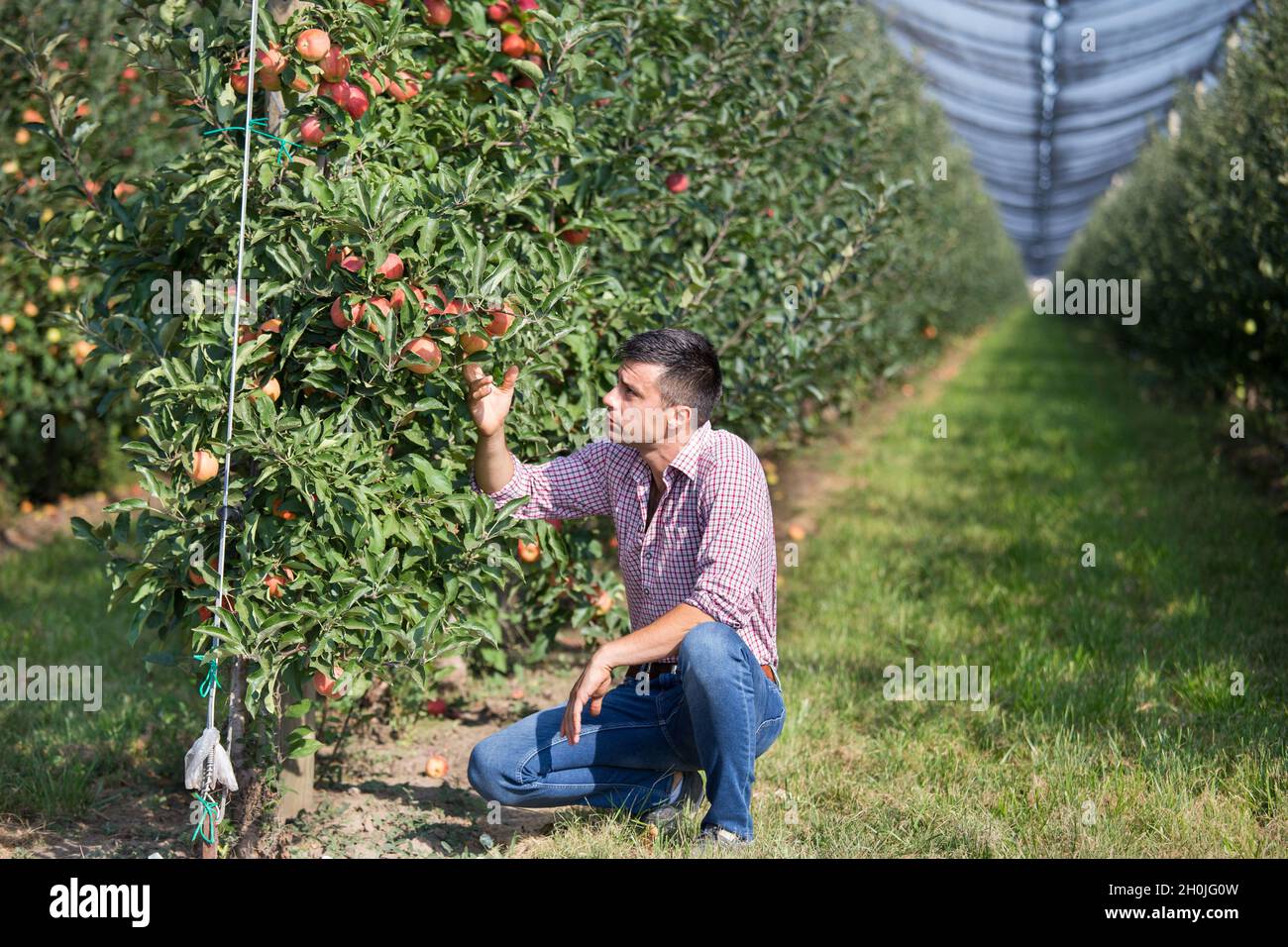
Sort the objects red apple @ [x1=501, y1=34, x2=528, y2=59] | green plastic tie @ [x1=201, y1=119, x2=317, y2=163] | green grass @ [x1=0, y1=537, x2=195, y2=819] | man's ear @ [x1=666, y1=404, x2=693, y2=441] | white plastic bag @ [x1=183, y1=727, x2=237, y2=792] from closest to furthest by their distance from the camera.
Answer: white plastic bag @ [x1=183, y1=727, x2=237, y2=792], green plastic tie @ [x1=201, y1=119, x2=317, y2=163], man's ear @ [x1=666, y1=404, x2=693, y2=441], red apple @ [x1=501, y1=34, x2=528, y2=59], green grass @ [x1=0, y1=537, x2=195, y2=819]

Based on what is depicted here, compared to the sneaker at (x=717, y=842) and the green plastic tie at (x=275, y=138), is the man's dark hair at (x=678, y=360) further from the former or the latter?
the sneaker at (x=717, y=842)

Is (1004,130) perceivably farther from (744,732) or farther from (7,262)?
(744,732)

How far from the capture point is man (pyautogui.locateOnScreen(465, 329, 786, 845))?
8.59 ft

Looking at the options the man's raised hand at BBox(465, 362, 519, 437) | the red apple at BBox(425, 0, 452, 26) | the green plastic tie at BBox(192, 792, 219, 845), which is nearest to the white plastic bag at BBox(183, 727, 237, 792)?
the green plastic tie at BBox(192, 792, 219, 845)

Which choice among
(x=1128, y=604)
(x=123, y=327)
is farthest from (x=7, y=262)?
(x=1128, y=604)

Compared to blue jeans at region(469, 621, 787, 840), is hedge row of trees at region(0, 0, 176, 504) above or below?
above

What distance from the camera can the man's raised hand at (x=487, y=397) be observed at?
2.61 metres

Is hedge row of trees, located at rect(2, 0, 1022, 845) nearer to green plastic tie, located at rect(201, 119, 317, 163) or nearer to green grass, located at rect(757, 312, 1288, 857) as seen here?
green plastic tie, located at rect(201, 119, 317, 163)

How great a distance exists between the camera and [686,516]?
110 inches

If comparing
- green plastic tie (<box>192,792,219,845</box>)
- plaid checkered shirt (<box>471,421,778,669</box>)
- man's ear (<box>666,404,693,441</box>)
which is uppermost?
man's ear (<box>666,404,693,441</box>)

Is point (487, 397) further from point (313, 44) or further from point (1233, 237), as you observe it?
point (1233, 237)

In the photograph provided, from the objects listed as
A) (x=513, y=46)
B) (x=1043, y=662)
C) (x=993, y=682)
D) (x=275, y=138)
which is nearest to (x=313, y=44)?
(x=275, y=138)

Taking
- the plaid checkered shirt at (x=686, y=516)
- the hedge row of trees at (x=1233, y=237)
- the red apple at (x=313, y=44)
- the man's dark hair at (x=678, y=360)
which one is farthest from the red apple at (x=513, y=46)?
the hedge row of trees at (x=1233, y=237)
